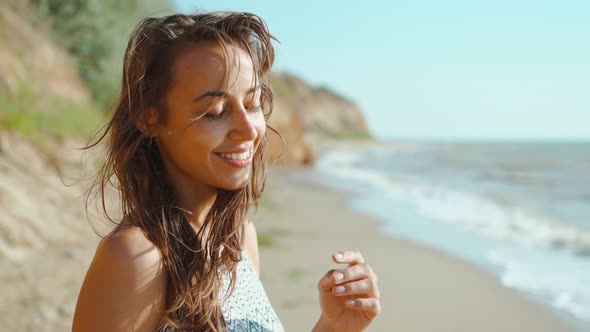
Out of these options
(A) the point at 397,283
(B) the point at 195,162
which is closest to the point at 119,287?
(B) the point at 195,162

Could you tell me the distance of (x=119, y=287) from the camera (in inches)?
54.5

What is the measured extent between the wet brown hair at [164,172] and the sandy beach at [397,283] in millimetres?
2436

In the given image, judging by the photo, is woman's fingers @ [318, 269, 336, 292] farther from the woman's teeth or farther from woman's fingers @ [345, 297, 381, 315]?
the woman's teeth

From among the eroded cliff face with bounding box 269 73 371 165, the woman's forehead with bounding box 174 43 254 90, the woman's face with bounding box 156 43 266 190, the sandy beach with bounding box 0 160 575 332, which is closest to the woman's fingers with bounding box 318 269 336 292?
the woman's face with bounding box 156 43 266 190

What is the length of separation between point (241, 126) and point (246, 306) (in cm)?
53

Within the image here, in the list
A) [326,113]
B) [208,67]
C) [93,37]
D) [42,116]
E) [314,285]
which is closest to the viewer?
[208,67]

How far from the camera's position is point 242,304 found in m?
1.72

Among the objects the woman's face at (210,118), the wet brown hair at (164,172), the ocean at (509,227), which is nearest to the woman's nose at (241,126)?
the woman's face at (210,118)

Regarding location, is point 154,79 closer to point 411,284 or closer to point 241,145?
point 241,145

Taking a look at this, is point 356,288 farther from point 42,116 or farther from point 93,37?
point 93,37

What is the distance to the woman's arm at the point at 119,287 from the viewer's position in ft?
4.53

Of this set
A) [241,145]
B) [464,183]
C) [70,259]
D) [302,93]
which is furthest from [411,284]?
[302,93]

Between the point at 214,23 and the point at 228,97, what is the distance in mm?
218

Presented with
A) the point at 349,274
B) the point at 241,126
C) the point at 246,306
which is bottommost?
the point at 246,306
